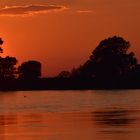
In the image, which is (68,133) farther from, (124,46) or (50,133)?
(124,46)

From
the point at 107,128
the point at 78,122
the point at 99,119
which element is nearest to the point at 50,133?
the point at 107,128

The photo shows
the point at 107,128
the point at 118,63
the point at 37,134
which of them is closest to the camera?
the point at 37,134

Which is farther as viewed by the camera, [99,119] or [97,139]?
[99,119]

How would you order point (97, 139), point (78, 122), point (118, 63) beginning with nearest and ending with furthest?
1. point (97, 139)
2. point (78, 122)
3. point (118, 63)

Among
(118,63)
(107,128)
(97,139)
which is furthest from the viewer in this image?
(118,63)

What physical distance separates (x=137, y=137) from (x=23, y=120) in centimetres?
1342

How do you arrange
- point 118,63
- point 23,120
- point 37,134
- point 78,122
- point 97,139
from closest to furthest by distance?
point 97,139, point 37,134, point 78,122, point 23,120, point 118,63

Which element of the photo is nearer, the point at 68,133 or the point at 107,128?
the point at 68,133

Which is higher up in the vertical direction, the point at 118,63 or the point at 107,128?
the point at 118,63

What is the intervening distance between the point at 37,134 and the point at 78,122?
7.24 metres

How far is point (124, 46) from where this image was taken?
5974 inches

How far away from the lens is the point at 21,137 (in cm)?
3378

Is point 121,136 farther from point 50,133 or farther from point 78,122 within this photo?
point 78,122

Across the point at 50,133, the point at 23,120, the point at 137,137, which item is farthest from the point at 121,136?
the point at 23,120
